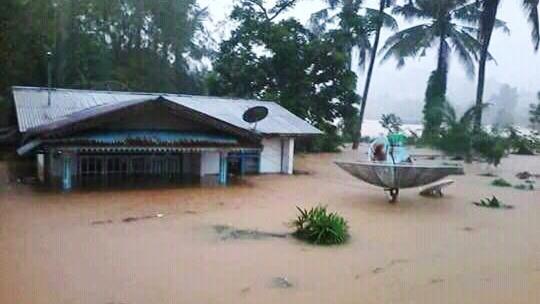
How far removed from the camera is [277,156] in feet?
63.0

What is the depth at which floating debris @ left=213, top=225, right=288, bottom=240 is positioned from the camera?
900 centimetres

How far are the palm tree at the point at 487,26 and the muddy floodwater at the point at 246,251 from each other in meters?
14.6

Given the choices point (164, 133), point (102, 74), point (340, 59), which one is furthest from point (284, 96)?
point (164, 133)

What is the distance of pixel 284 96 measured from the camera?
92.8ft

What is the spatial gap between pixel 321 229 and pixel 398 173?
4460 mm

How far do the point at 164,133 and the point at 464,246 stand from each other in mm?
9423

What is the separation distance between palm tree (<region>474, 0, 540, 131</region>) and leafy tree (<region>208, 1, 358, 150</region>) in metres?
6.97

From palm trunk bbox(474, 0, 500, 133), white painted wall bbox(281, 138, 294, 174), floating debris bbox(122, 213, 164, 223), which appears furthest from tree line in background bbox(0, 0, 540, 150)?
floating debris bbox(122, 213, 164, 223)

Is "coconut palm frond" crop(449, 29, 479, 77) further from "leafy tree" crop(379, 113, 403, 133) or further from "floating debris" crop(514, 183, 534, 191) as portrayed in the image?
"floating debris" crop(514, 183, 534, 191)

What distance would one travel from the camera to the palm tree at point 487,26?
25.1 m

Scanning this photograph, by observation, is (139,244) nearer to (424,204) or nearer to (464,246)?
(464,246)

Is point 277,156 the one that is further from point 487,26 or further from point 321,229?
point 487,26

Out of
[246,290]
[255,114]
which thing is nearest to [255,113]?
[255,114]

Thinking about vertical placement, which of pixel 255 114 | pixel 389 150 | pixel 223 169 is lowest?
pixel 223 169
